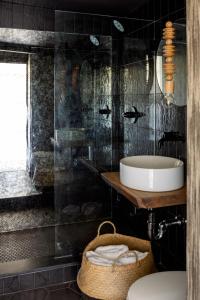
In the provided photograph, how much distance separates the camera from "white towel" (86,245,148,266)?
85.7 inches

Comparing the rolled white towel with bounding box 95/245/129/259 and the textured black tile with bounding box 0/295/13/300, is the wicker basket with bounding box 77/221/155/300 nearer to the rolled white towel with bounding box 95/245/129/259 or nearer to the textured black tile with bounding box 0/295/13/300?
the rolled white towel with bounding box 95/245/129/259

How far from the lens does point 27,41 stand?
3568 mm

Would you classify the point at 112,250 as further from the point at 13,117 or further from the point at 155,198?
the point at 13,117

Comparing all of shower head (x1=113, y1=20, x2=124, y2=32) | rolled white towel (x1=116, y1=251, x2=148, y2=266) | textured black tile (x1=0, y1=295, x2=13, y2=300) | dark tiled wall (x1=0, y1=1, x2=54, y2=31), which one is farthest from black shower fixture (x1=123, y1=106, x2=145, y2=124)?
textured black tile (x1=0, y1=295, x2=13, y2=300)

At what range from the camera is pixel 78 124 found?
10.2 feet

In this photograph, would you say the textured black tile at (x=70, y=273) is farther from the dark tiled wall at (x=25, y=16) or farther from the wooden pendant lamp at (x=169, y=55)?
the dark tiled wall at (x=25, y=16)

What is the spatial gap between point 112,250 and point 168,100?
1175 mm

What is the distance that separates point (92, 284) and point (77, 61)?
1.94 m

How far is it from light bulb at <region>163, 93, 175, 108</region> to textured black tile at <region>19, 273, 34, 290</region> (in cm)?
162

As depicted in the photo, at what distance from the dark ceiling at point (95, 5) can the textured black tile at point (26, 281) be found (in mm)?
2427

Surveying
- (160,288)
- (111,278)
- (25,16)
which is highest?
(25,16)

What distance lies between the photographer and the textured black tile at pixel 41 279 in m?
2.46

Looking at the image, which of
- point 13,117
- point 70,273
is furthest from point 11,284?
point 13,117

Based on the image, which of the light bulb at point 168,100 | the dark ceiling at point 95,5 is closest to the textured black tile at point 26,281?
the light bulb at point 168,100
